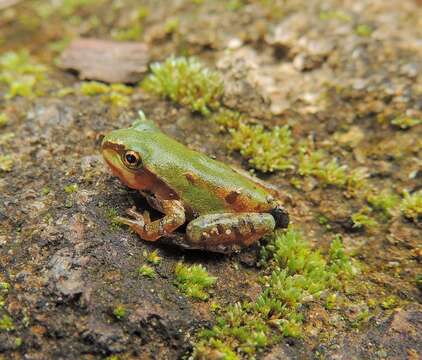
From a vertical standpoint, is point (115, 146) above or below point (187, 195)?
above

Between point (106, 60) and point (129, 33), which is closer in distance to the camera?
point (106, 60)

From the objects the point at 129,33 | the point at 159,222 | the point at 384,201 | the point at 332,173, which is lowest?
the point at 384,201

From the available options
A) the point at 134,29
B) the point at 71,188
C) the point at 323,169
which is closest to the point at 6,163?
the point at 71,188

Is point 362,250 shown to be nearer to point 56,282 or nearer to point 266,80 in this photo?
point 266,80

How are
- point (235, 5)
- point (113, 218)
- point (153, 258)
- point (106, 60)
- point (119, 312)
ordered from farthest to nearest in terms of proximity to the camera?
point (235, 5)
point (106, 60)
point (113, 218)
point (153, 258)
point (119, 312)

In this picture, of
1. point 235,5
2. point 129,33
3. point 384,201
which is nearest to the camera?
point 384,201

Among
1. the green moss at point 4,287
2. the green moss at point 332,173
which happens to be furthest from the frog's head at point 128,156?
the green moss at point 332,173

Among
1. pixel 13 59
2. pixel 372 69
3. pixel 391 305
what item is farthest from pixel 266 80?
pixel 13 59

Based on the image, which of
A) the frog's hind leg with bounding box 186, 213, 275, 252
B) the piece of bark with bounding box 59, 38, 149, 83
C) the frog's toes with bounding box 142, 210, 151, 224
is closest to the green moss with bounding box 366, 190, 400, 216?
the frog's hind leg with bounding box 186, 213, 275, 252

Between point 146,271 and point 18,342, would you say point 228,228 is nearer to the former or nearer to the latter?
point 146,271
